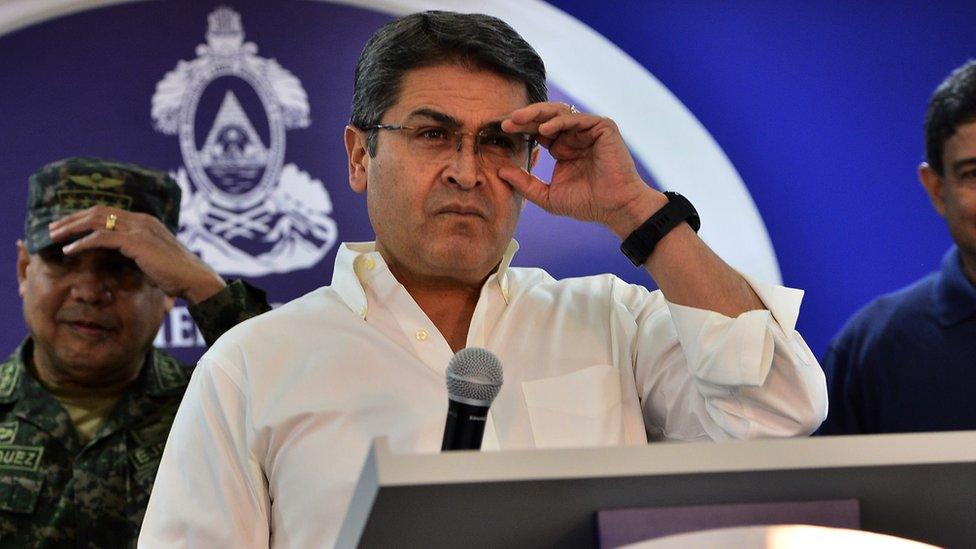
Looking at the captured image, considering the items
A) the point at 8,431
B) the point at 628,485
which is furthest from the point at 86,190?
the point at 628,485

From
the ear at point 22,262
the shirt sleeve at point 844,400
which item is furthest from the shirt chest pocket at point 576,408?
the ear at point 22,262

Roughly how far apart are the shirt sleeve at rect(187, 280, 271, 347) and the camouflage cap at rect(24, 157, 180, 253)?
28 cm

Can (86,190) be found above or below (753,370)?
above

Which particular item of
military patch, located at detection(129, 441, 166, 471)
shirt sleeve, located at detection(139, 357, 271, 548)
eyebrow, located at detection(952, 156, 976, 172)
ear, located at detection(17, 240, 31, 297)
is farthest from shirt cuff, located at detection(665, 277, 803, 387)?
ear, located at detection(17, 240, 31, 297)

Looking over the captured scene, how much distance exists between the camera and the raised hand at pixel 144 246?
9.02 feet

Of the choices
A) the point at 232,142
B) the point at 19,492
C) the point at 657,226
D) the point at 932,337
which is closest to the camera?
the point at 657,226

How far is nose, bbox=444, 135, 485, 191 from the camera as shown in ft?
6.12

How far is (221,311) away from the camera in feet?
9.05

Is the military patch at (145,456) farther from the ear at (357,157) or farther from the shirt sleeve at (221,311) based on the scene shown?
the ear at (357,157)

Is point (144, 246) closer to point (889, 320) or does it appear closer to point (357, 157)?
point (357, 157)

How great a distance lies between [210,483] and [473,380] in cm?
66

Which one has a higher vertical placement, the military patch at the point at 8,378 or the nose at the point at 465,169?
the nose at the point at 465,169

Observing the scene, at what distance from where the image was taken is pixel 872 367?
2.71 metres

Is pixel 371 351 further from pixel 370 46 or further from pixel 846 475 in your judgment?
pixel 846 475
